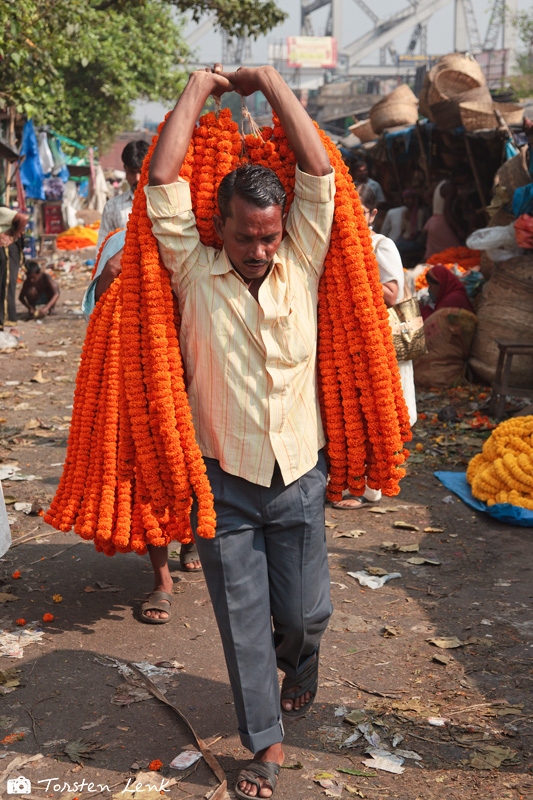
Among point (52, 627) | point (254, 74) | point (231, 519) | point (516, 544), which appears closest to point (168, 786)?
point (231, 519)

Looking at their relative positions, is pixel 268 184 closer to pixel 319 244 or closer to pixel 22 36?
pixel 319 244

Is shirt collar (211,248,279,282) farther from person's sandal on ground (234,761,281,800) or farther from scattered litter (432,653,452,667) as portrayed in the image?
scattered litter (432,653,452,667)

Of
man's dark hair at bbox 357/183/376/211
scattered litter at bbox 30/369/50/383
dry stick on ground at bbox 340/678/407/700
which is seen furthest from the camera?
→ scattered litter at bbox 30/369/50/383

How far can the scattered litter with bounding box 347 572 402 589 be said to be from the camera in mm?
4379

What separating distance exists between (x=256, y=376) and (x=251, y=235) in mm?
441

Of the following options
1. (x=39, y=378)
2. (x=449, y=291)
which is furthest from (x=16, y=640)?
(x=449, y=291)

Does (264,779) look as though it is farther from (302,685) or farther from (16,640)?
(16,640)

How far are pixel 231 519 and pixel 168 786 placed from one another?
0.98 metres

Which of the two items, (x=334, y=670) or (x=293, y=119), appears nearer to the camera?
(x=293, y=119)

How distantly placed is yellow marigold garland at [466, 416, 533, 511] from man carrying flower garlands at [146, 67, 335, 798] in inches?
114

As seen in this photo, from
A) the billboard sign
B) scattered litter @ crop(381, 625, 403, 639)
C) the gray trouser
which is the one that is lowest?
scattered litter @ crop(381, 625, 403, 639)

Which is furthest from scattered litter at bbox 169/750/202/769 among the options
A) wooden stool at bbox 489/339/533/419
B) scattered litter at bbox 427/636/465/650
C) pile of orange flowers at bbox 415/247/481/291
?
pile of orange flowers at bbox 415/247/481/291

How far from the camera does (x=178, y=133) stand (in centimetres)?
244

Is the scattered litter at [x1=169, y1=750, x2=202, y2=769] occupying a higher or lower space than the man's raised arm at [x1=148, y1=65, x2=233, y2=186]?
lower
